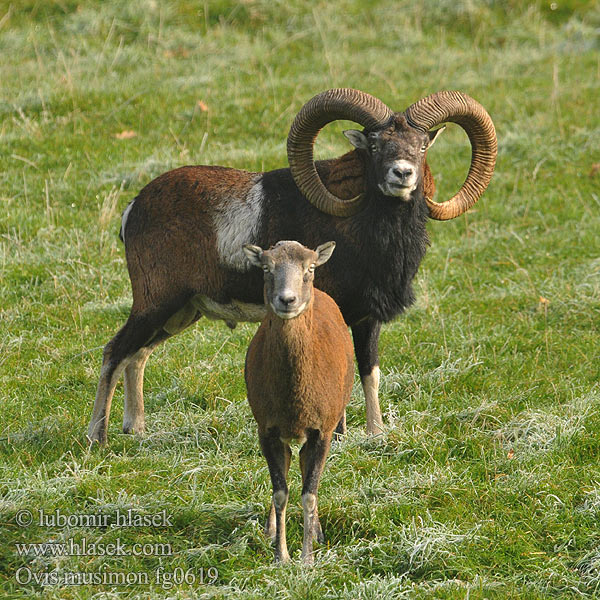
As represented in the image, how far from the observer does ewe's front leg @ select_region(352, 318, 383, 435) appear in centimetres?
799

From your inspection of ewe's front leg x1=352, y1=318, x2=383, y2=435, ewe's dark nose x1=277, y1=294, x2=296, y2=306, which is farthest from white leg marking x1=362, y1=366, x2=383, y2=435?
ewe's dark nose x1=277, y1=294, x2=296, y2=306

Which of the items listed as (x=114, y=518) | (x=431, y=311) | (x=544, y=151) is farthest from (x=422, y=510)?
(x=544, y=151)

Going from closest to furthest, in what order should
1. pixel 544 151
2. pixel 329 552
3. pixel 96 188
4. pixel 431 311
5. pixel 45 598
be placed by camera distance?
1. pixel 45 598
2. pixel 329 552
3. pixel 431 311
4. pixel 96 188
5. pixel 544 151

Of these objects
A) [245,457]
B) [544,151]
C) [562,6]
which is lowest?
[245,457]

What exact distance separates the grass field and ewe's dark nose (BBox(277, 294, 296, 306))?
1512 millimetres

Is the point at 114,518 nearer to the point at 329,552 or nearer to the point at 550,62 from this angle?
the point at 329,552

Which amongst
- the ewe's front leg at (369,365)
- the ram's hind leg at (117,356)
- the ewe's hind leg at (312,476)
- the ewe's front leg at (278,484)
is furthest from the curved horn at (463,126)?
the ewe's front leg at (278,484)

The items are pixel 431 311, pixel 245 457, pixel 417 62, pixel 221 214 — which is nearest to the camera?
pixel 245 457

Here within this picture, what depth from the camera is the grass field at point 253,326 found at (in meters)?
6.11

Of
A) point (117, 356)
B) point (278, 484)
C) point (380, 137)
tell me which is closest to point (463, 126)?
point (380, 137)

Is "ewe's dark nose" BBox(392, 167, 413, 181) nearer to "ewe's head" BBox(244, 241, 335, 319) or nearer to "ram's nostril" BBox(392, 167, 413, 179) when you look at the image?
"ram's nostril" BBox(392, 167, 413, 179)

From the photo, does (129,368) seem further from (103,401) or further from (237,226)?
(237,226)

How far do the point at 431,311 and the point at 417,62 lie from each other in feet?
27.4

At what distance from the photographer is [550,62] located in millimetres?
17719
